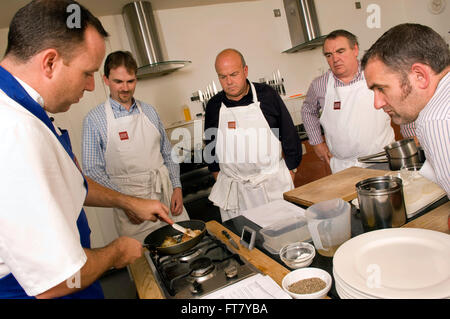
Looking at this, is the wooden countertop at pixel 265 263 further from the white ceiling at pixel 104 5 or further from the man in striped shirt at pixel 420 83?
the white ceiling at pixel 104 5

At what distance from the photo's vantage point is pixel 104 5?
2.74 metres

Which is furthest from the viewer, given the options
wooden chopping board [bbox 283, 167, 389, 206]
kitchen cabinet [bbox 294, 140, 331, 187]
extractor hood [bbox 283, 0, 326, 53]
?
extractor hood [bbox 283, 0, 326, 53]

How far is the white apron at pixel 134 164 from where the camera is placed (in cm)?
198

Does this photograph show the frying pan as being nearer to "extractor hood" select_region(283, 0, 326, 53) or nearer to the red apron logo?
the red apron logo

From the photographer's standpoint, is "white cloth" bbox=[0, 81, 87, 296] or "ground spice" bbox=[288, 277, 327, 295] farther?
"ground spice" bbox=[288, 277, 327, 295]

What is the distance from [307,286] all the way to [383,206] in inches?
13.6

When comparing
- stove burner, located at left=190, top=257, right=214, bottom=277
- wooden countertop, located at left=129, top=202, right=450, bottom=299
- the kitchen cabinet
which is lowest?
the kitchen cabinet

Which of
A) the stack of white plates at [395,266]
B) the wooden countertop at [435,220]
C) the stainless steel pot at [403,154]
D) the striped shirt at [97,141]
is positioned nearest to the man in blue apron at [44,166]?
the stack of white plates at [395,266]

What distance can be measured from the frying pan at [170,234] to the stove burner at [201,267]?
6 centimetres

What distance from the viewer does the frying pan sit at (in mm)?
996

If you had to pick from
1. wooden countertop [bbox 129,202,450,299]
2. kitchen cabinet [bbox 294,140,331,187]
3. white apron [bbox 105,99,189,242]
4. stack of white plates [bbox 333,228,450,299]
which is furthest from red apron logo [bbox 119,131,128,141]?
kitchen cabinet [bbox 294,140,331,187]

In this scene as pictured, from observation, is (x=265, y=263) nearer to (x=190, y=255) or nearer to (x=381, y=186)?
(x=190, y=255)

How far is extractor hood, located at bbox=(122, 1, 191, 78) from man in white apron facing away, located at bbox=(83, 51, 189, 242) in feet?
3.12

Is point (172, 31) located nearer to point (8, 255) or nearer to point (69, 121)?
point (69, 121)
